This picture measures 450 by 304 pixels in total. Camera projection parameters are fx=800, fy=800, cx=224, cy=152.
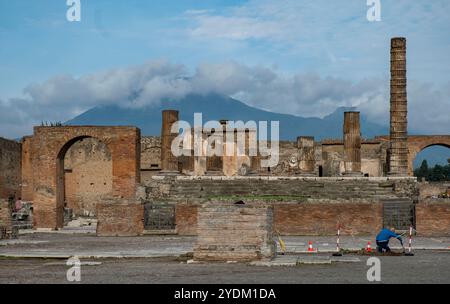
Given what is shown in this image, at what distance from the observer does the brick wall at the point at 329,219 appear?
27.0 metres

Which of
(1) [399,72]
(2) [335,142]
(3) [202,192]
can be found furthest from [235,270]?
(2) [335,142]

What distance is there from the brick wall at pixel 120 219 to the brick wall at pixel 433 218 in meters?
9.51

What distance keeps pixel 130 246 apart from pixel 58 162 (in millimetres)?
12766

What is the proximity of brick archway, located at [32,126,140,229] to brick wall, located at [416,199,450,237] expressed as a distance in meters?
11.8

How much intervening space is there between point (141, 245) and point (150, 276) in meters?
8.67

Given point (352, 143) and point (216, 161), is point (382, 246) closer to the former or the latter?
point (352, 143)

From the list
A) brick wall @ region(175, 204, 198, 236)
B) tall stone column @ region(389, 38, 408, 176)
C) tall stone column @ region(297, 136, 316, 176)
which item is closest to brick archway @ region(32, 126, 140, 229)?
brick wall @ region(175, 204, 198, 236)

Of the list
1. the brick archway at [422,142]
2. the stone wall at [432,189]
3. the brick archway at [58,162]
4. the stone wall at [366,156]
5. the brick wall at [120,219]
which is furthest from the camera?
the stone wall at [432,189]

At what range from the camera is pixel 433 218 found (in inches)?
1067

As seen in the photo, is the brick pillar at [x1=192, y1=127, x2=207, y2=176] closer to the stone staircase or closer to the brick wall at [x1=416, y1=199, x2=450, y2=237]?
the stone staircase

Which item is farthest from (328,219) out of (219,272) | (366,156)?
(366,156)

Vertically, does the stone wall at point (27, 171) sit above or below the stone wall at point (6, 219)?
above

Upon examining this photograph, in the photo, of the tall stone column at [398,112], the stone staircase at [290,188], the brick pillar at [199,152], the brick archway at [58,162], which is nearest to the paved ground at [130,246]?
the stone staircase at [290,188]

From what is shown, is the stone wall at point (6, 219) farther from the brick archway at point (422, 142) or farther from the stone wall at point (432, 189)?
the stone wall at point (432, 189)
